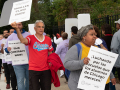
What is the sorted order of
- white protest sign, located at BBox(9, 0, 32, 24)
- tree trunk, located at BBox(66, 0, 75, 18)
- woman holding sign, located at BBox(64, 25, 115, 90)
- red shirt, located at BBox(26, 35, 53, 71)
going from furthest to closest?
1. tree trunk, located at BBox(66, 0, 75, 18)
2. red shirt, located at BBox(26, 35, 53, 71)
3. white protest sign, located at BBox(9, 0, 32, 24)
4. woman holding sign, located at BBox(64, 25, 115, 90)

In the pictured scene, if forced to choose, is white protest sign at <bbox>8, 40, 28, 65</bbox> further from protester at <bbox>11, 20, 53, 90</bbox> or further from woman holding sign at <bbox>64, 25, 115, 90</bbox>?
woman holding sign at <bbox>64, 25, 115, 90</bbox>

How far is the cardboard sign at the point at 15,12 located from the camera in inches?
162

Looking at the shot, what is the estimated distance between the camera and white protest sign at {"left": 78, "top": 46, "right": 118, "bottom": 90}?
3.25 metres

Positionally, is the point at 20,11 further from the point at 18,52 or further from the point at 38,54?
the point at 18,52

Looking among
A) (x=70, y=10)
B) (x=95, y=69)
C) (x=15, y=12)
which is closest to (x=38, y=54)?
(x=15, y=12)

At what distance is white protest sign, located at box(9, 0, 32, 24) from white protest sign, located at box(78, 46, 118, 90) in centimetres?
149

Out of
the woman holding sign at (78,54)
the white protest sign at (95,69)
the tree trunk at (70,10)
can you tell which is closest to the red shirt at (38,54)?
the woman holding sign at (78,54)

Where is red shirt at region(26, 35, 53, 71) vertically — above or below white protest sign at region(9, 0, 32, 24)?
below

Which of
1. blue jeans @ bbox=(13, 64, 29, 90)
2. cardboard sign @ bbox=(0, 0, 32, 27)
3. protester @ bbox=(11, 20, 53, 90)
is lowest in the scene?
blue jeans @ bbox=(13, 64, 29, 90)

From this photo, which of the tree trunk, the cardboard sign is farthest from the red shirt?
the tree trunk

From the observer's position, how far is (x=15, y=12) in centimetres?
422

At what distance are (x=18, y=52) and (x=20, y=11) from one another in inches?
65.7

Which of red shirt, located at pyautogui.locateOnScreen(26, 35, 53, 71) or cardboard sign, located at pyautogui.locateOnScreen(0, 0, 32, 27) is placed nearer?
cardboard sign, located at pyautogui.locateOnScreen(0, 0, 32, 27)

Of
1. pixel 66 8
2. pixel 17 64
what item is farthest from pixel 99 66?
pixel 66 8
